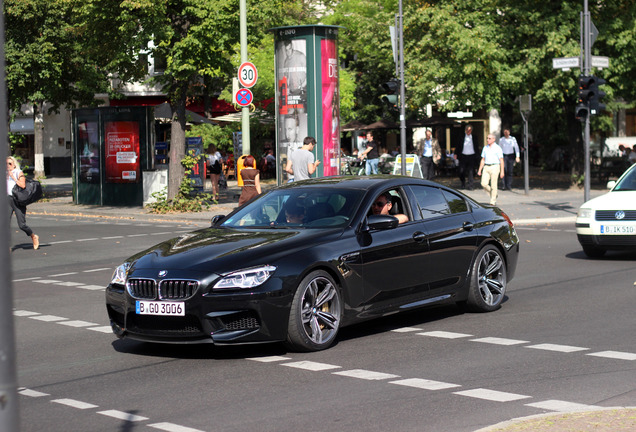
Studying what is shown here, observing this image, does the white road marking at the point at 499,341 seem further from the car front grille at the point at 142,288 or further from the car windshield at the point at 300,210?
the car front grille at the point at 142,288

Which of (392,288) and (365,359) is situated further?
(392,288)

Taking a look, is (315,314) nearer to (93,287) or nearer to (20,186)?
(93,287)

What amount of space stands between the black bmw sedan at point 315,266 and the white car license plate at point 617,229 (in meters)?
4.65

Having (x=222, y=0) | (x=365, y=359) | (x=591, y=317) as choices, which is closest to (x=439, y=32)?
(x=222, y=0)

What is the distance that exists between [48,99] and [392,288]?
28.3m

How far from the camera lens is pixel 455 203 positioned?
410 inches

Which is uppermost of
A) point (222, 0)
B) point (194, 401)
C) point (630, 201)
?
point (222, 0)

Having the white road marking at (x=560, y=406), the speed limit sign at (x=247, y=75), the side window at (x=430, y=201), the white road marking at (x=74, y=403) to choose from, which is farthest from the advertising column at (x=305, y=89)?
the white road marking at (x=560, y=406)

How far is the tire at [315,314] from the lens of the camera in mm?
8203

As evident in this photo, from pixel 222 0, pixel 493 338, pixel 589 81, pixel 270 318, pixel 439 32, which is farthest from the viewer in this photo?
pixel 439 32

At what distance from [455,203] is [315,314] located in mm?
2637

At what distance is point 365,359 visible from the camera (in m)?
8.11

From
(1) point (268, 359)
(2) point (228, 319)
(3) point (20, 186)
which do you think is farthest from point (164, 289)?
(3) point (20, 186)

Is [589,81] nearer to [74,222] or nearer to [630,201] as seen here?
[630,201]
